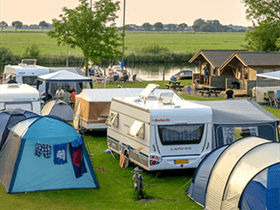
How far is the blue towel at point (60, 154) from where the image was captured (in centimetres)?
1177

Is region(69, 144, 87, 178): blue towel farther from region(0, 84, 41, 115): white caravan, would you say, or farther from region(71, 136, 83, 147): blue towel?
region(0, 84, 41, 115): white caravan

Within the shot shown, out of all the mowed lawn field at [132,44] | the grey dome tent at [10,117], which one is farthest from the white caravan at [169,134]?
the mowed lawn field at [132,44]

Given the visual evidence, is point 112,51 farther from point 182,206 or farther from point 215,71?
point 182,206

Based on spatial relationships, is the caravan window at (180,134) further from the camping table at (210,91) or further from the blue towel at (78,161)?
the camping table at (210,91)

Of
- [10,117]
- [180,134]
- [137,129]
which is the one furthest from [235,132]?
[10,117]

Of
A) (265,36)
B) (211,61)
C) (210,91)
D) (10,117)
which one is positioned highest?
(265,36)

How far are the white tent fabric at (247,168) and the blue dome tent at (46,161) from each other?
3639 millimetres

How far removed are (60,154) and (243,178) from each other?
14.7 feet

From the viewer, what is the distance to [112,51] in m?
38.8

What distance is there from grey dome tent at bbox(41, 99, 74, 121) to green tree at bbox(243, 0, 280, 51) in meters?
26.1

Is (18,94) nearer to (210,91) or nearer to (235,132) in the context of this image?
(235,132)

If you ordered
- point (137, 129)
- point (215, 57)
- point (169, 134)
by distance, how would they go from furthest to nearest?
point (215, 57), point (137, 129), point (169, 134)

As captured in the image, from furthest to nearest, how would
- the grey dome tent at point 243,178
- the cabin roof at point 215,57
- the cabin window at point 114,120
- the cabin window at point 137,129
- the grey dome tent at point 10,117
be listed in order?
the cabin roof at point 215,57 < the grey dome tent at point 10,117 < the cabin window at point 114,120 < the cabin window at point 137,129 < the grey dome tent at point 243,178

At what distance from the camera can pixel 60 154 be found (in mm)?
11805
